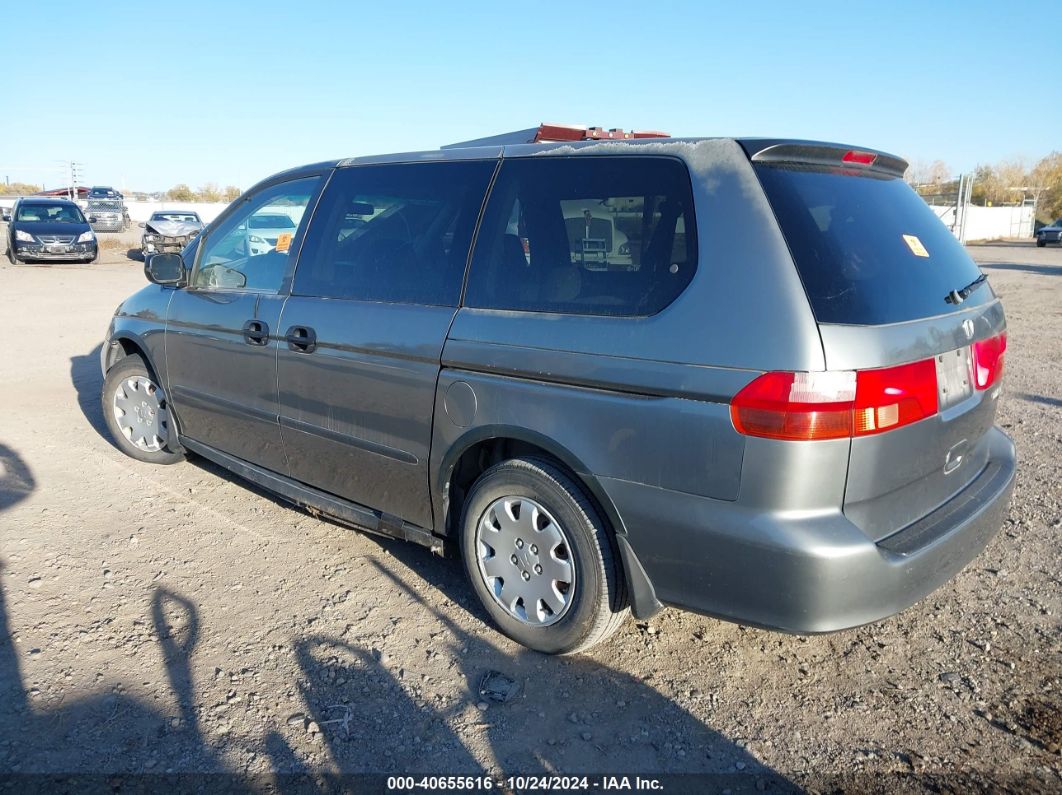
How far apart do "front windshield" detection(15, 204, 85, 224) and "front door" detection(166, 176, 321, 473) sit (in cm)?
1905

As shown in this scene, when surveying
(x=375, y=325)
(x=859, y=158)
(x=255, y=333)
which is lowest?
(x=255, y=333)

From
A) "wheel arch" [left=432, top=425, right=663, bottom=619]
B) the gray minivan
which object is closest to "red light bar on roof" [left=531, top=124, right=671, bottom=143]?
the gray minivan

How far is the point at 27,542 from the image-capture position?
4.03 meters

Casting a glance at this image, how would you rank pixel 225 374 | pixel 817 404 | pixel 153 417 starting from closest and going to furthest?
pixel 817 404 → pixel 225 374 → pixel 153 417

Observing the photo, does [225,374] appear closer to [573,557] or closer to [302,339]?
[302,339]

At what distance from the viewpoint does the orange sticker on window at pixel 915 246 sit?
9.26 feet

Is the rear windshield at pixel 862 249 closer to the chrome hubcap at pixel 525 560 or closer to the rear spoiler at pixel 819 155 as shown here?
the rear spoiler at pixel 819 155

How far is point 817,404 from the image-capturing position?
91.5 inches

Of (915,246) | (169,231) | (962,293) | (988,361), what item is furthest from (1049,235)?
(915,246)

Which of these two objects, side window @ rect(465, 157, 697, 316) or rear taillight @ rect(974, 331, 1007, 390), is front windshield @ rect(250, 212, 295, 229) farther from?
rear taillight @ rect(974, 331, 1007, 390)

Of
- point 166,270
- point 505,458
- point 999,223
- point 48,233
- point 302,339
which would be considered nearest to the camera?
point 505,458

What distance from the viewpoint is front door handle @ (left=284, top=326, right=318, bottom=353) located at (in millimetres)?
3673

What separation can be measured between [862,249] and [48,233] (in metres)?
22.1

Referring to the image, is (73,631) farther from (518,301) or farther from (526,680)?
(518,301)
